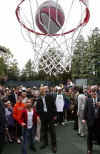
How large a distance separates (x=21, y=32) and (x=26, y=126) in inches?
200

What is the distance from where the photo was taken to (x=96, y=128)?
21.8ft

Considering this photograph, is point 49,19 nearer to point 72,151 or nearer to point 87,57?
point 72,151

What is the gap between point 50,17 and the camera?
9.61 metres

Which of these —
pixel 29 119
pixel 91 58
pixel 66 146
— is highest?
pixel 91 58

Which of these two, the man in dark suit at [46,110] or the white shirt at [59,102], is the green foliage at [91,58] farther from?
the man in dark suit at [46,110]

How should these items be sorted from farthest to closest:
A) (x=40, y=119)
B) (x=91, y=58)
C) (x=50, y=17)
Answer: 1. (x=91, y=58)
2. (x=50, y=17)
3. (x=40, y=119)

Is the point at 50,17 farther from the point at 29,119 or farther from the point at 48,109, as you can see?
the point at 29,119

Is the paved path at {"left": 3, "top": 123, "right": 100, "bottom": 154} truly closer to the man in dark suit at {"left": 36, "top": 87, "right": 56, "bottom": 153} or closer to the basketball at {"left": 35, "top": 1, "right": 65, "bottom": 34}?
the man in dark suit at {"left": 36, "top": 87, "right": 56, "bottom": 153}

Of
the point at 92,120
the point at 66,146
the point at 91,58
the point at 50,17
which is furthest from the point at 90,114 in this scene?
the point at 91,58

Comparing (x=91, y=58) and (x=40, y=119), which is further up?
(x=91, y=58)

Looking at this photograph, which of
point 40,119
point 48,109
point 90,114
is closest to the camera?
point 90,114

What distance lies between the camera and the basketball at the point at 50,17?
9562mm

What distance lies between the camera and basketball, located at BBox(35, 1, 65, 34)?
9562 mm

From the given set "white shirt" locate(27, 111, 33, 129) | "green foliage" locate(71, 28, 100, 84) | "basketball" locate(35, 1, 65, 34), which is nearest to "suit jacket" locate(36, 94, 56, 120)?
"white shirt" locate(27, 111, 33, 129)
